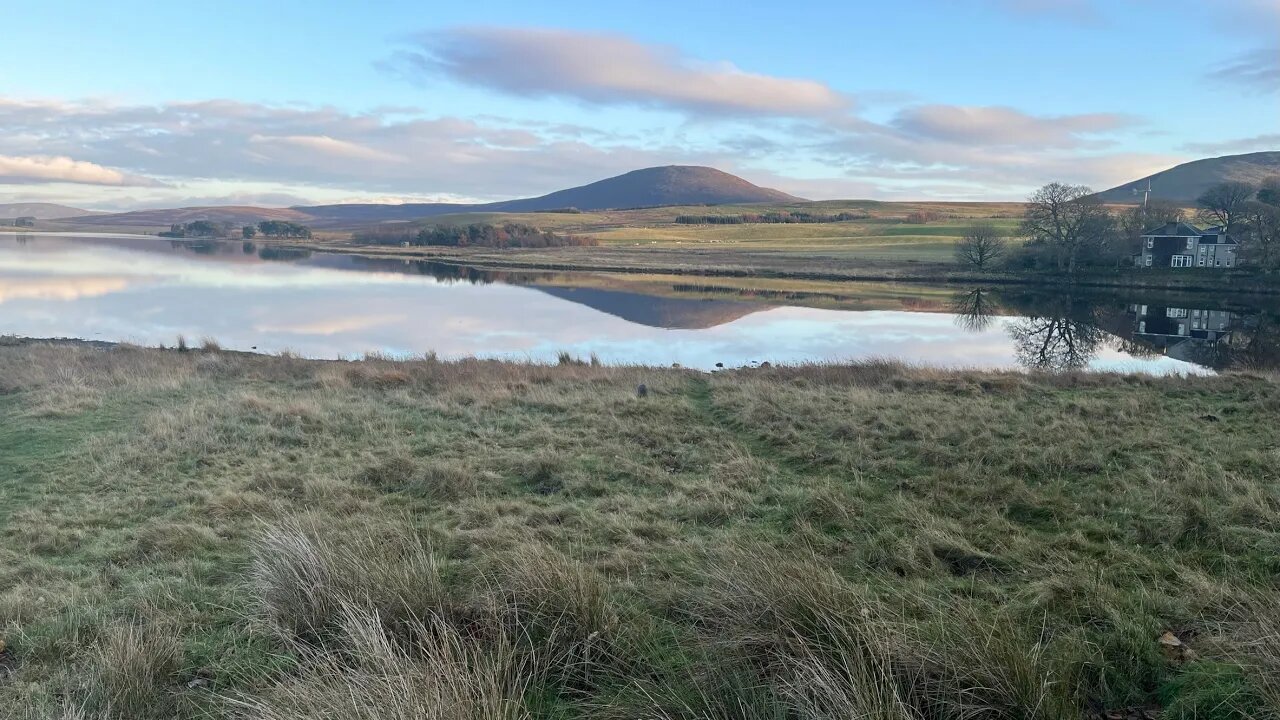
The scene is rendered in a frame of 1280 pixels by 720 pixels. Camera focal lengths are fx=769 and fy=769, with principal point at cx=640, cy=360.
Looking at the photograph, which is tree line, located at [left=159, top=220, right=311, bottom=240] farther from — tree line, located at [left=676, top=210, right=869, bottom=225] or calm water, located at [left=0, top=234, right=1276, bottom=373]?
calm water, located at [left=0, top=234, right=1276, bottom=373]

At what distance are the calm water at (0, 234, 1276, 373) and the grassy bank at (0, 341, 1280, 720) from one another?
13.2 meters

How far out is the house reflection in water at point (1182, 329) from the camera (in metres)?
30.3

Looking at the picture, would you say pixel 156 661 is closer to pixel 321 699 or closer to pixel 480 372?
pixel 321 699

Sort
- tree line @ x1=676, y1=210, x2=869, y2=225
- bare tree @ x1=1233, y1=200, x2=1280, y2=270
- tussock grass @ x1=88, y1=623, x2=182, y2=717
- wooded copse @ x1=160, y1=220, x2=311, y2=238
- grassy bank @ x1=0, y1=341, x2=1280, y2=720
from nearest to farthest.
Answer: grassy bank @ x1=0, y1=341, x2=1280, y2=720 < tussock grass @ x1=88, y1=623, x2=182, y2=717 < bare tree @ x1=1233, y1=200, x2=1280, y2=270 < wooded copse @ x1=160, y1=220, x2=311, y2=238 < tree line @ x1=676, y1=210, x2=869, y2=225

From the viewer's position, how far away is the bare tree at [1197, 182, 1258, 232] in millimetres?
66938

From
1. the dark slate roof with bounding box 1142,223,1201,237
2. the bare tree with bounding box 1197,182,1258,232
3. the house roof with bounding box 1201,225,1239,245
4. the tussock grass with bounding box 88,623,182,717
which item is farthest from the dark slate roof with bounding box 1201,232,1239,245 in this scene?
the tussock grass with bounding box 88,623,182,717

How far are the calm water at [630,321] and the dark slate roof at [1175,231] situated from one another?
24428 mm

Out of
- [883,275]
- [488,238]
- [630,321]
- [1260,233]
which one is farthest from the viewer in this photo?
[488,238]

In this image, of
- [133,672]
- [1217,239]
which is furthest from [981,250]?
[133,672]

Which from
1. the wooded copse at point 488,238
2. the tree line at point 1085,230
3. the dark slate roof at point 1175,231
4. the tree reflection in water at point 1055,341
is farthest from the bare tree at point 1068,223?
the wooded copse at point 488,238

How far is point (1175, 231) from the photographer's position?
226ft

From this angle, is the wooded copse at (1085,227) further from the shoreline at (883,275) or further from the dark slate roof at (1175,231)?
the shoreline at (883,275)

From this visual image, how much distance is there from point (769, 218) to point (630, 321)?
132 meters

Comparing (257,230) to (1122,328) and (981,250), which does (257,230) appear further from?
(1122,328)
